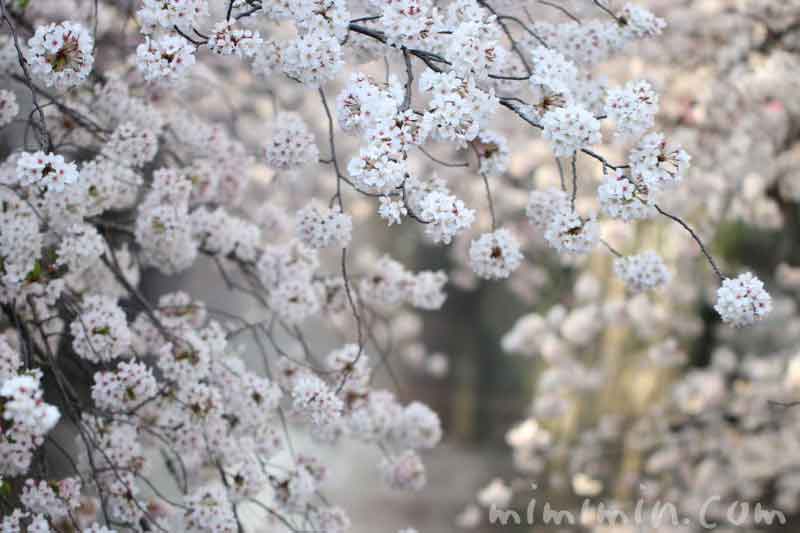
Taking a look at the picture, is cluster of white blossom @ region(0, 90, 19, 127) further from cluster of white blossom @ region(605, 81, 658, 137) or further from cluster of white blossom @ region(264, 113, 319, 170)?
cluster of white blossom @ region(605, 81, 658, 137)

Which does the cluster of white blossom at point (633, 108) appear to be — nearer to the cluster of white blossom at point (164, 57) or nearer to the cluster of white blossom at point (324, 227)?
the cluster of white blossom at point (324, 227)

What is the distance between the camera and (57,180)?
5.12ft

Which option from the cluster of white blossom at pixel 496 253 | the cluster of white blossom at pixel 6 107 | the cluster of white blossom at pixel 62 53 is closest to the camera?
the cluster of white blossom at pixel 62 53

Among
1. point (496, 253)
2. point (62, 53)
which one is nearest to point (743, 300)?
point (496, 253)

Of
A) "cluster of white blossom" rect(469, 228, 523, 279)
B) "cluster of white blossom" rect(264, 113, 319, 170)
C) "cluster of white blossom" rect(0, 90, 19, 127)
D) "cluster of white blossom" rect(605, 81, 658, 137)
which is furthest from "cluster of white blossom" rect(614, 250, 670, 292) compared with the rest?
"cluster of white blossom" rect(0, 90, 19, 127)

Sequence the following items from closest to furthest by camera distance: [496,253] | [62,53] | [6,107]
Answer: [62,53]
[496,253]
[6,107]

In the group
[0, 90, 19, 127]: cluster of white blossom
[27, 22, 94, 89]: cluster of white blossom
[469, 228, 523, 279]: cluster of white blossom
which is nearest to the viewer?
[27, 22, 94, 89]: cluster of white blossom

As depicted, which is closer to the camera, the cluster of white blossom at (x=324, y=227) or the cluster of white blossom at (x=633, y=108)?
the cluster of white blossom at (x=633, y=108)

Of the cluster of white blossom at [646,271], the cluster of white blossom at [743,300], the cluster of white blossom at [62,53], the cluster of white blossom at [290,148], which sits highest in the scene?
the cluster of white blossom at [290,148]

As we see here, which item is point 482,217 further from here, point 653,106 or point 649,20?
point 653,106

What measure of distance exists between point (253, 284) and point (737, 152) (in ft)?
6.47

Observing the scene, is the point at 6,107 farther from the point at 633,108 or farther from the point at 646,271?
the point at 646,271

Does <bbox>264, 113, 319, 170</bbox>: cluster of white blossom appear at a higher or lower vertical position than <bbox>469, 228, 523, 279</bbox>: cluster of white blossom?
higher

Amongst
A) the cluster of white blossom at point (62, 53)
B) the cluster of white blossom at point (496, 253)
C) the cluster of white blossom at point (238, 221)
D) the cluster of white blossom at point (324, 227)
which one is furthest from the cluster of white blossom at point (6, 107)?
the cluster of white blossom at point (496, 253)
